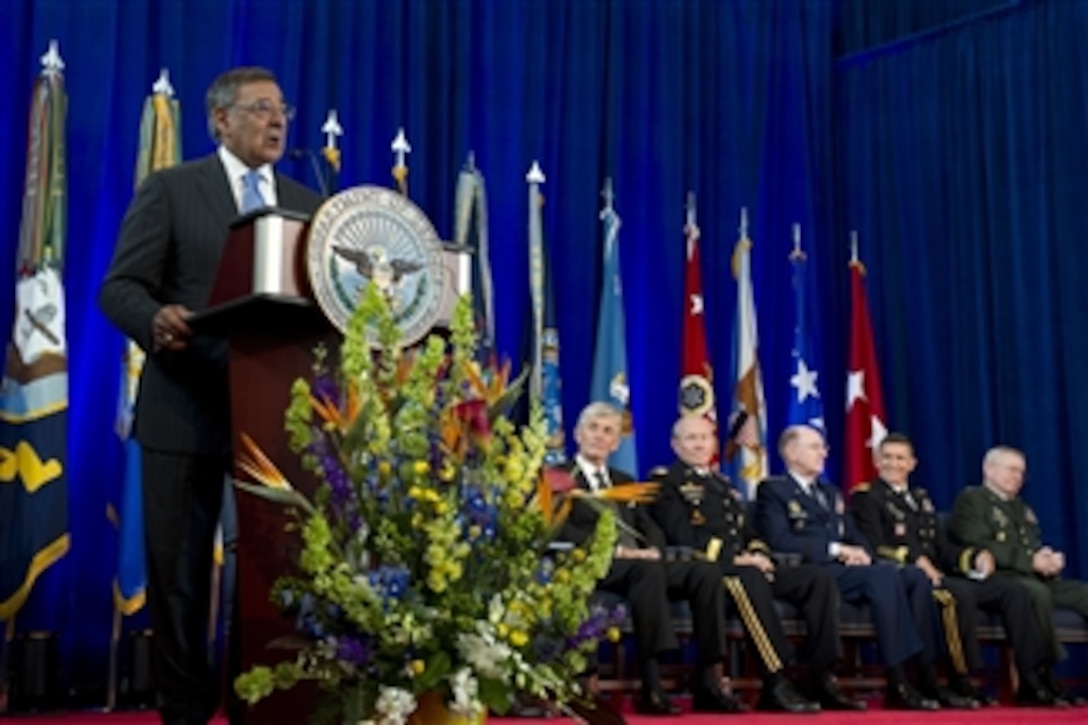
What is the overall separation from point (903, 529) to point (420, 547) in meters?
4.76

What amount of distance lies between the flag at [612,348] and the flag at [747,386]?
0.56 meters

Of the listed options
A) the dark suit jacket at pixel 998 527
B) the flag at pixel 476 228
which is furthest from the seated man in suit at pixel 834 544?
the flag at pixel 476 228

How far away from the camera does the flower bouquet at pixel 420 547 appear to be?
232 cm

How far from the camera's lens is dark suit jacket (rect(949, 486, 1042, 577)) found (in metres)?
6.79

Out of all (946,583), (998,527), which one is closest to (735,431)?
(998,527)

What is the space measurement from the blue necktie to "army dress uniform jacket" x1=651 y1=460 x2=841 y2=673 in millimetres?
3210

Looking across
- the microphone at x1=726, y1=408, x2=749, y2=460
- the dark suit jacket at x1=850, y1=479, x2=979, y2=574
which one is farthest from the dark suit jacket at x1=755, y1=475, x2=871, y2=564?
the microphone at x1=726, y1=408, x2=749, y2=460

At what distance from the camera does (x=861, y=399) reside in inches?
322

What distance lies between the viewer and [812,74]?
8.80 m

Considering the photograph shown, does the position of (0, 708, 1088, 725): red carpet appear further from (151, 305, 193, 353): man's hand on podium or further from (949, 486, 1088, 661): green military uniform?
(151, 305, 193, 353): man's hand on podium

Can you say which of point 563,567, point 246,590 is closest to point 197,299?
point 246,590

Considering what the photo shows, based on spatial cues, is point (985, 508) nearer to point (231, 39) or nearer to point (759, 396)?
point (759, 396)

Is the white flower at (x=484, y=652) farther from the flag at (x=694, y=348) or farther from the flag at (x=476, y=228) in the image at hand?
the flag at (x=694, y=348)

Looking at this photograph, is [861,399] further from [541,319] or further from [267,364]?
[267,364]
